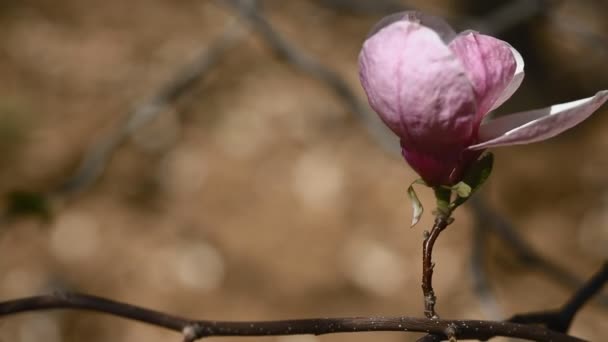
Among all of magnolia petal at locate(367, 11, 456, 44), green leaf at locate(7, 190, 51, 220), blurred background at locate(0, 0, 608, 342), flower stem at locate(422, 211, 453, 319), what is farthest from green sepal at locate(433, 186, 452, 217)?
blurred background at locate(0, 0, 608, 342)

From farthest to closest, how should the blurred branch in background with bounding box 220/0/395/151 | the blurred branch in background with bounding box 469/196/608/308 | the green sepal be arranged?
the blurred branch in background with bounding box 220/0/395/151, the blurred branch in background with bounding box 469/196/608/308, the green sepal

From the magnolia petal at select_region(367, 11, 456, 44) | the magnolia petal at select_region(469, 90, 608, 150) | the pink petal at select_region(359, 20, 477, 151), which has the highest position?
the magnolia petal at select_region(367, 11, 456, 44)

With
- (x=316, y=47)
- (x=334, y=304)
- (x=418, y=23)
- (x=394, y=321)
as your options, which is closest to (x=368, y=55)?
(x=418, y=23)

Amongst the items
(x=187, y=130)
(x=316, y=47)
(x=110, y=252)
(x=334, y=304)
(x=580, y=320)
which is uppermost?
(x=316, y=47)

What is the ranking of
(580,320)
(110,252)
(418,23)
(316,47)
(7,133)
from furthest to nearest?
(316,47)
(7,133)
(110,252)
(580,320)
(418,23)

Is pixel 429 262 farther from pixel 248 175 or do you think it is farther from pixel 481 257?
pixel 248 175

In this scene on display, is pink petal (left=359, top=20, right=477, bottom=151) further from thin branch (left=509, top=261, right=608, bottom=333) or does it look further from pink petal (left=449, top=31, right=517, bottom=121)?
thin branch (left=509, top=261, right=608, bottom=333)

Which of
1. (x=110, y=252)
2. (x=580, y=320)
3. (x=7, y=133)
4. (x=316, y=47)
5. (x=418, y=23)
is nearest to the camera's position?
(x=418, y=23)

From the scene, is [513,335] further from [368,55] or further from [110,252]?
[110,252]
